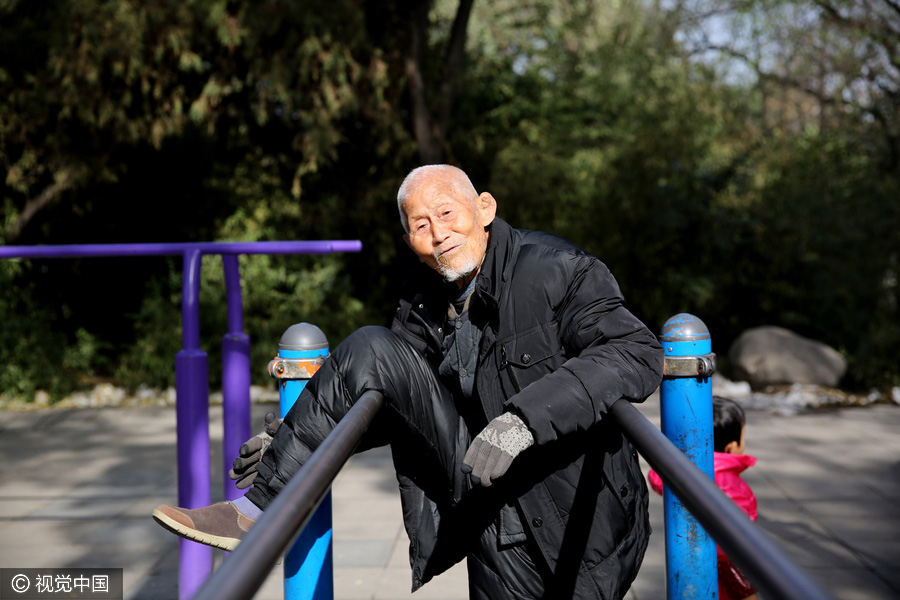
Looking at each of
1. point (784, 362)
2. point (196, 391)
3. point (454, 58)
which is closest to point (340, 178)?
point (454, 58)

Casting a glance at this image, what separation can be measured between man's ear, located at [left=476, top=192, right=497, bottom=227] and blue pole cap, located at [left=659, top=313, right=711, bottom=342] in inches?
20.6

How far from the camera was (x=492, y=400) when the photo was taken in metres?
1.89

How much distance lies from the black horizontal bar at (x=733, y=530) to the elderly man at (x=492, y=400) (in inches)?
17.8

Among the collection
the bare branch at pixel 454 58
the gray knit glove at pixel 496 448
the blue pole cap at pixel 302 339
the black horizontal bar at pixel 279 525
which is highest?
the bare branch at pixel 454 58

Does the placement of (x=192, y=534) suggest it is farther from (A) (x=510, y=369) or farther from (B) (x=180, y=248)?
(B) (x=180, y=248)

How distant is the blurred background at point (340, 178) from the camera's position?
698 cm

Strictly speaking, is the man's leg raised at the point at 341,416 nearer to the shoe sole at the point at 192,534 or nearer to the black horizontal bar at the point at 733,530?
the shoe sole at the point at 192,534

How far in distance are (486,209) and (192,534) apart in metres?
1.06

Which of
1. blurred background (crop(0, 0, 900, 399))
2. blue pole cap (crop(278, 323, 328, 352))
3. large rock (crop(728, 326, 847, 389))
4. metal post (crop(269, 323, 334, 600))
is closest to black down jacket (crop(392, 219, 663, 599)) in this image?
metal post (crop(269, 323, 334, 600))

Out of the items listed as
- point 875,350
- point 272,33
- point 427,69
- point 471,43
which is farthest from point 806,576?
point 471,43

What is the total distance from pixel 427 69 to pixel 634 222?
8.65 ft

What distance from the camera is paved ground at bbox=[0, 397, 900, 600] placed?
3162mm

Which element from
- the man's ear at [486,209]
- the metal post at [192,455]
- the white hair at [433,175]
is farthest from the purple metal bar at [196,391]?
the man's ear at [486,209]

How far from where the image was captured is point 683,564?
1794 mm
